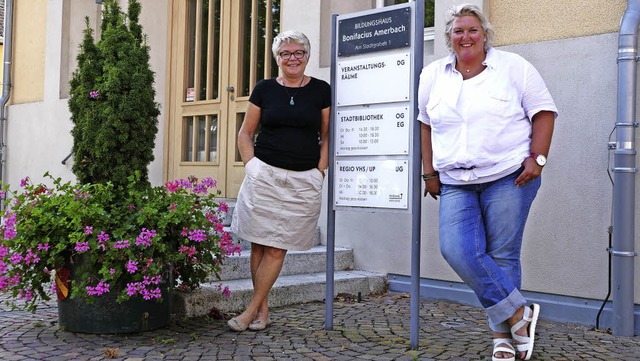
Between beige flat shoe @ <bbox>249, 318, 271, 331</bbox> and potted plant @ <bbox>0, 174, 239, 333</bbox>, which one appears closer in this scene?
potted plant @ <bbox>0, 174, 239, 333</bbox>

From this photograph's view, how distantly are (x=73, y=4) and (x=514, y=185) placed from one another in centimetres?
743

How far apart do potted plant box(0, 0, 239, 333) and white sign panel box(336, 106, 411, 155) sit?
0.89 m

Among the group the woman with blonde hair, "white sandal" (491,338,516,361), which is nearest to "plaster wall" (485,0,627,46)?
the woman with blonde hair

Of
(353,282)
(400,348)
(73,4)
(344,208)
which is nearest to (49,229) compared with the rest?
(344,208)

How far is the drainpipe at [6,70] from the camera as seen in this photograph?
9.89 metres

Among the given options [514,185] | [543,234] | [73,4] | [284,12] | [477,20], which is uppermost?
[73,4]

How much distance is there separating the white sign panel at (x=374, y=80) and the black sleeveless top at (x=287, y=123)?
0.17 m

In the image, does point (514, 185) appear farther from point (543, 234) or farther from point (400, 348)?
point (543, 234)

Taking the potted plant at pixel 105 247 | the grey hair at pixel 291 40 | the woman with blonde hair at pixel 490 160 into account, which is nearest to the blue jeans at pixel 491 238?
the woman with blonde hair at pixel 490 160

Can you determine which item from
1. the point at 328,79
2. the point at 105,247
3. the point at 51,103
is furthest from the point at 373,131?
the point at 51,103

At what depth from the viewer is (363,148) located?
14.5 ft

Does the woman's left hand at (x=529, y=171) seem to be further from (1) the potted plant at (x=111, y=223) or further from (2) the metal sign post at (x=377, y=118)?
(1) the potted plant at (x=111, y=223)

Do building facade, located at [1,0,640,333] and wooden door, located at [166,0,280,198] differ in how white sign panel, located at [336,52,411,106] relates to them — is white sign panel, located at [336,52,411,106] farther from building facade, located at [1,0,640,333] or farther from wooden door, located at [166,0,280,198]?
wooden door, located at [166,0,280,198]

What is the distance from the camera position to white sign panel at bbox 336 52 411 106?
4211mm
